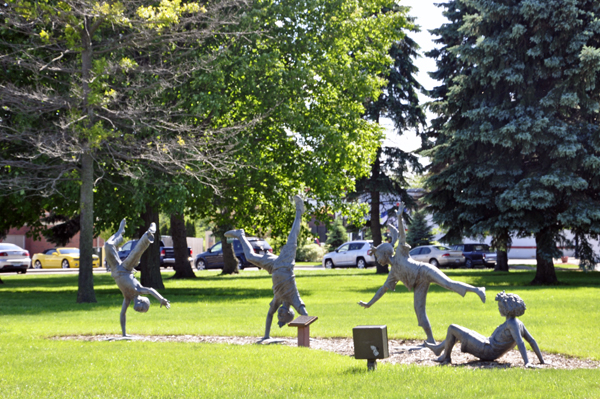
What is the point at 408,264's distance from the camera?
948cm

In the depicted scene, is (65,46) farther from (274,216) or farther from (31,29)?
(274,216)

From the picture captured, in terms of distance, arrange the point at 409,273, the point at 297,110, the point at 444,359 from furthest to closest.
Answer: the point at 297,110 < the point at 409,273 < the point at 444,359

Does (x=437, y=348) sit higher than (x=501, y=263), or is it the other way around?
(x=501, y=263)

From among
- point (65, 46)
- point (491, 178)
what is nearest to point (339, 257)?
point (491, 178)

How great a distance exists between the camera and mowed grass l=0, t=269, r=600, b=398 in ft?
22.4

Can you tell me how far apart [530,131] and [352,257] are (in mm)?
21927

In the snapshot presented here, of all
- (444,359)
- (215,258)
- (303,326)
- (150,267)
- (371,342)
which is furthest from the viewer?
(215,258)

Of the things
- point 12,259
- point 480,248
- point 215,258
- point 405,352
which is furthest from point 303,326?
point 480,248

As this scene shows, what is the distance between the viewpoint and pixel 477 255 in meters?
43.8

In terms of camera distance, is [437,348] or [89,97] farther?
[89,97]

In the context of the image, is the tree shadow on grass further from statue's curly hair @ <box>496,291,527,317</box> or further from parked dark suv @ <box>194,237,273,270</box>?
parked dark suv @ <box>194,237,273,270</box>

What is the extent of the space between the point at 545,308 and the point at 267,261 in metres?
8.38

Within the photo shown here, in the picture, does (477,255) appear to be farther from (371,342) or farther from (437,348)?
(371,342)

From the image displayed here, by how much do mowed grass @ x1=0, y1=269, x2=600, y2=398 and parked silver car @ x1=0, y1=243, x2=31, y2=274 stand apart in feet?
72.4
